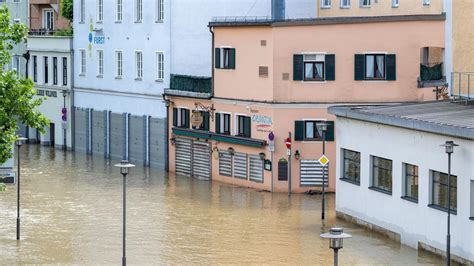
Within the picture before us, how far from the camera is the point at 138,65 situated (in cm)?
7381

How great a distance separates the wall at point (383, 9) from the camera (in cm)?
6344

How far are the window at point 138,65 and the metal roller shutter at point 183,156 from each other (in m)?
6.44

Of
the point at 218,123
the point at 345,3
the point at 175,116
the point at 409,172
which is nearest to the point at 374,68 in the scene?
the point at 218,123

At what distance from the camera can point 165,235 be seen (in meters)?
49.0

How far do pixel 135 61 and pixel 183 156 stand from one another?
8.24 meters

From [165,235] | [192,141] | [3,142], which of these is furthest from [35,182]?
[3,142]

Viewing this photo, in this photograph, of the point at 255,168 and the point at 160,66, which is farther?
the point at 160,66

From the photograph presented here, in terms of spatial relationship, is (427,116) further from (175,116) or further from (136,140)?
(136,140)

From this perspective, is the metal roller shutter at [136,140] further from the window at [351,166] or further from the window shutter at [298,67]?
the window at [351,166]

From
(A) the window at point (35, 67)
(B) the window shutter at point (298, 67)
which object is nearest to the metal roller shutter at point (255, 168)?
(B) the window shutter at point (298, 67)

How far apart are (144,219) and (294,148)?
9.11m

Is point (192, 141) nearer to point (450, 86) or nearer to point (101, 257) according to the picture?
point (450, 86)

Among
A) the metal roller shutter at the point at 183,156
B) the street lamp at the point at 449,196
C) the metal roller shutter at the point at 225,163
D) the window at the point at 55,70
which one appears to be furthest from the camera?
the window at the point at 55,70

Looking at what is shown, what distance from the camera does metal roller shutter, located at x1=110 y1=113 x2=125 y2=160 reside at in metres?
74.8
